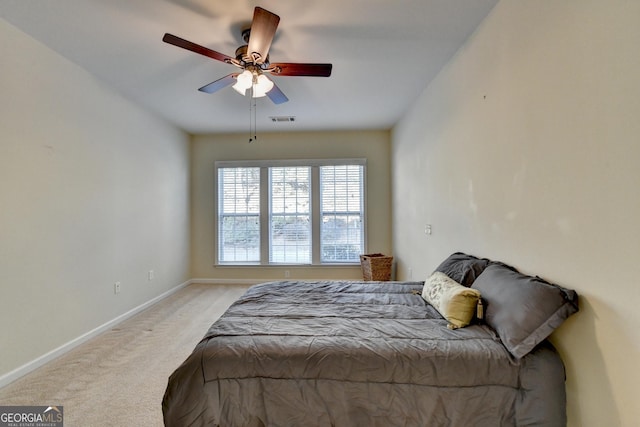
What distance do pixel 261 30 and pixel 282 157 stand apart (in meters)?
3.06

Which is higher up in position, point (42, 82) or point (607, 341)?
point (42, 82)

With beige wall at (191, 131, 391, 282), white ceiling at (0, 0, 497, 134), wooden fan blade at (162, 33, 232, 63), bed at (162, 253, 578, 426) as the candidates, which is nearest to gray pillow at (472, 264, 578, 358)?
bed at (162, 253, 578, 426)

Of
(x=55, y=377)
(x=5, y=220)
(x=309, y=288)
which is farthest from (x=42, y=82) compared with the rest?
(x=309, y=288)

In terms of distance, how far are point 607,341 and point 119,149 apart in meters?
4.23

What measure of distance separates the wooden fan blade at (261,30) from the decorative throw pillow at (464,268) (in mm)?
2075

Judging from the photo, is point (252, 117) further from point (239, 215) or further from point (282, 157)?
point (239, 215)

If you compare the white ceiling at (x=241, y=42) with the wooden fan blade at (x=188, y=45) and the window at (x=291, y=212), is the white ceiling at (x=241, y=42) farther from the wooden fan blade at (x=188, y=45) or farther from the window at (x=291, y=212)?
the window at (x=291, y=212)

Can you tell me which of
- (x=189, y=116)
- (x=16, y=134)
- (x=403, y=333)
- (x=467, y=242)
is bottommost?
(x=403, y=333)

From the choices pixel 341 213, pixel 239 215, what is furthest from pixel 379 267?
pixel 239 215

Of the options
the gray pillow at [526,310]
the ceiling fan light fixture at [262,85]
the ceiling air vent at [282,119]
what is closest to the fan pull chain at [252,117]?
Answer: the ceiling air vent at [282,119]

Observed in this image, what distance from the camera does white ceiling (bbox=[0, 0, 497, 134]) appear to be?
1909 millimetres

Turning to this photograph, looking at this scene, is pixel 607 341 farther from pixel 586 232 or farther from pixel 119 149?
pixel 119 149

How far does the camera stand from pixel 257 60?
6.79 feet

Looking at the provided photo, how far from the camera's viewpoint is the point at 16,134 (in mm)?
2139
